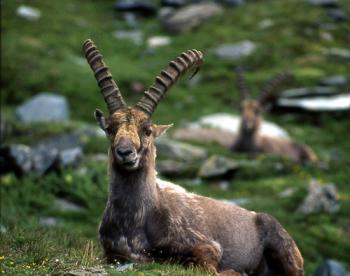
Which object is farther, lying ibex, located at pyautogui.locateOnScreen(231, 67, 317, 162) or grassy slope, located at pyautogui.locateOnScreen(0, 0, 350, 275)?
lying ibex, located at pyautogui.locateOnScreen(231, 67, 317, 162)

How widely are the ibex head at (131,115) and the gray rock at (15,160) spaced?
30.6 feet

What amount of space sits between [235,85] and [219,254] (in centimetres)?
2907

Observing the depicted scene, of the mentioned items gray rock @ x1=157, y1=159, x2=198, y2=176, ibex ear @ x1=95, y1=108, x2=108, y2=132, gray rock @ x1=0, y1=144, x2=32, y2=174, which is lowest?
gray rock @ x1=157, y1=159, x2=198, y2=176

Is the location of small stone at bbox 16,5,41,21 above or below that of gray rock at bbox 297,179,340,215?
above

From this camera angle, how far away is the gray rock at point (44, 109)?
32219mm

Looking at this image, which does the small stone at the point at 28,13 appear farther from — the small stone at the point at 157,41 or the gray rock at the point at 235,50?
the gray rock at the point at 235,50

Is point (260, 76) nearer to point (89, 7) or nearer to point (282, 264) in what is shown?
point (89, 7)

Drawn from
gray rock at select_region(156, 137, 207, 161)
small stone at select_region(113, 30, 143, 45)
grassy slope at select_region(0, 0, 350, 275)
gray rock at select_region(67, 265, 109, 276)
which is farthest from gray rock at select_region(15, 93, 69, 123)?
gray rock at select_region(67, 265, 109, 276)

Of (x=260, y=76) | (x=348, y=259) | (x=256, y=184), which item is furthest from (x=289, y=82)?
(x=348, y=259)

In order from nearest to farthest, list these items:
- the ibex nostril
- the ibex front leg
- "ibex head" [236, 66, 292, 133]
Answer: the ibex nostril → the ibex front leg → "ibex head" [236, 66, 292, 133]

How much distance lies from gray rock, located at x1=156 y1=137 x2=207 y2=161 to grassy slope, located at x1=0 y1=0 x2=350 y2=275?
2533 millimetres

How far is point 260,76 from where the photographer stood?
40.9 meters

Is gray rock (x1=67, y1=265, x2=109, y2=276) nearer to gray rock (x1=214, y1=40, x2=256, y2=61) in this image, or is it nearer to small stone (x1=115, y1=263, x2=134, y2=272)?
small stone (x1=115, y1=263, x2=134, y2=272)

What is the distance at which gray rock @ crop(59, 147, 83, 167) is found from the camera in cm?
2200
